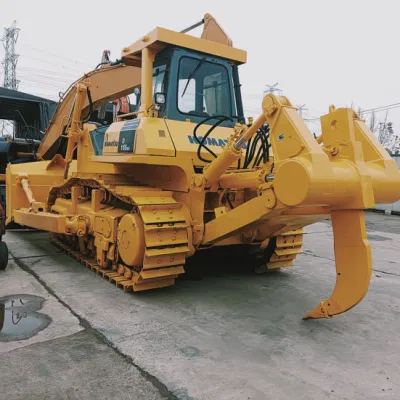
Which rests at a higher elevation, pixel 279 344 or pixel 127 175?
pixel 127 175

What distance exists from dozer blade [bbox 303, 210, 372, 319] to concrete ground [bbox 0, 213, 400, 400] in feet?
1.27

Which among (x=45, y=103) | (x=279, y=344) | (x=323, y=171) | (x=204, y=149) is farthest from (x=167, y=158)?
(x=45, y=103)

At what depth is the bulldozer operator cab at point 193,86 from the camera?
4688 mm

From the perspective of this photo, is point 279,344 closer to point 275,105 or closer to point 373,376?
point 373,376

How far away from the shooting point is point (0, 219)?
5.38 meters

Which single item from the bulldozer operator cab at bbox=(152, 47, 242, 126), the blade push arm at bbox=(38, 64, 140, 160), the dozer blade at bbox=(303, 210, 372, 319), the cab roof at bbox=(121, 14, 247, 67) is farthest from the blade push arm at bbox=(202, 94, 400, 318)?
the blade push arm at bbox=(38, 64, 140, 160)

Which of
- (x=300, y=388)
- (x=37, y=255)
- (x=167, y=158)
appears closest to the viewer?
(x=300, y=388)

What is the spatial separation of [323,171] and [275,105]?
76 cm

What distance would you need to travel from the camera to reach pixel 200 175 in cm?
422

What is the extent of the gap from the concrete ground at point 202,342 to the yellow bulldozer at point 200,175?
311 mm

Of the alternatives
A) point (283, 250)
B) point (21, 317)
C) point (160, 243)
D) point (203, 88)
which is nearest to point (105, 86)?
point (203, 88)

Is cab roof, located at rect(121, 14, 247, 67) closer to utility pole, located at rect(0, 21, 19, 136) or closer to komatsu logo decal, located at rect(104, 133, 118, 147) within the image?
komatsu logo decal, located at rect(104, 133, 118, 147)

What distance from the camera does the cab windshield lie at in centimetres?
479

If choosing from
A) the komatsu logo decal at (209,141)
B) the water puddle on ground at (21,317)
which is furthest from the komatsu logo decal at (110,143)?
the water puddle on ground at (21,317)
